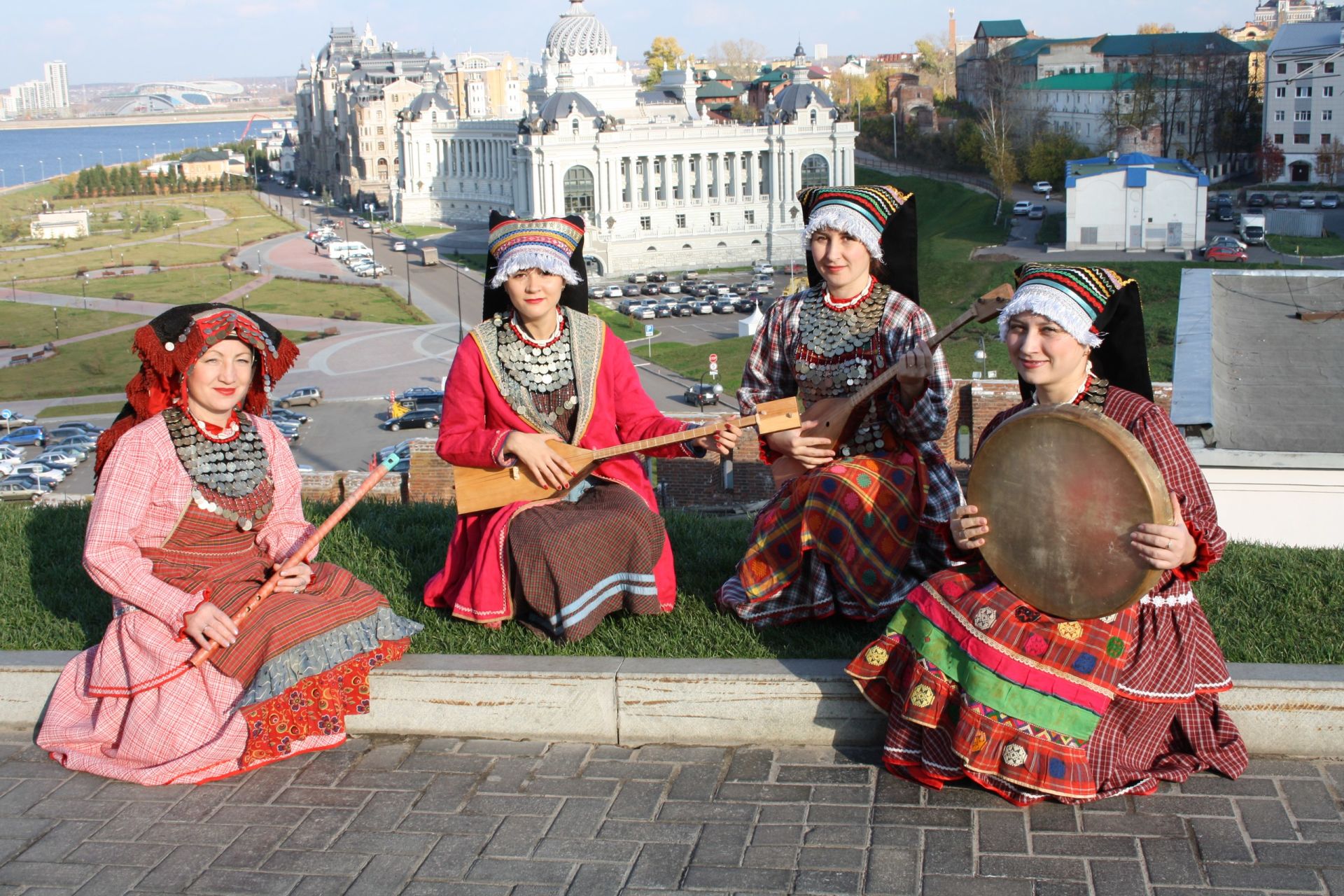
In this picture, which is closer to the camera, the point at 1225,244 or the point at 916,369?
the point at 916,369

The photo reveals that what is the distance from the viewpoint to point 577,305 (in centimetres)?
598

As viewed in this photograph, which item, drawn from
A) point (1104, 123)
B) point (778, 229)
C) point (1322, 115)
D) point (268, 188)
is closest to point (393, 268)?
point (778, 229)

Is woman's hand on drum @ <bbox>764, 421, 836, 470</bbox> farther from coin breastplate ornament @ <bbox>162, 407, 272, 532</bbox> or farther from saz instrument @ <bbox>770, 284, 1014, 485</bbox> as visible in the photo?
coin breastplate ornament @ <bbox>162, 407, 272, 532</bbox>

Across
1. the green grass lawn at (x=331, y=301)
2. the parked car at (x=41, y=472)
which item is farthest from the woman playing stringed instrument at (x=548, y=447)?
the green grass lawn at (x=331, y=301)

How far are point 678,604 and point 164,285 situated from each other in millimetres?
77192

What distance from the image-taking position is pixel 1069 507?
420 centimetres

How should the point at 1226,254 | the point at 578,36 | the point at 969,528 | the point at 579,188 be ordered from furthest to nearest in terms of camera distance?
1. the point at 578,36
2. the point at 579,188
3. the point at 1226,254
4. the point at 969,528

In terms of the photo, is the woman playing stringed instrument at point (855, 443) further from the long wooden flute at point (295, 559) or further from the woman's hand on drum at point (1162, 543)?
the long wooden flute at point (295, 559)

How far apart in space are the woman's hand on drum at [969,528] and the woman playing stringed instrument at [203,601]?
215 centimetres

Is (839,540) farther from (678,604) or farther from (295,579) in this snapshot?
(295,579)

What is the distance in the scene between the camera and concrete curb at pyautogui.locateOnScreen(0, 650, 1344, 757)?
15.0 feet

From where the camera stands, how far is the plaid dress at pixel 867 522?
17.4 ft

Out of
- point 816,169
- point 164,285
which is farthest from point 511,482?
point 816,169

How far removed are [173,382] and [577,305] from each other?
70.2 inches
